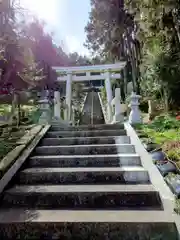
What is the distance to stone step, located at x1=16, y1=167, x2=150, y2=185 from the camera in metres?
2.96

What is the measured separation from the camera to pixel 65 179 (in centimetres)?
302

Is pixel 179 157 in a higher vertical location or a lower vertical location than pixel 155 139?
lower

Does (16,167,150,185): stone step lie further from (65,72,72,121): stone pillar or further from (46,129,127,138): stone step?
(65,72,72,121): stone pillar

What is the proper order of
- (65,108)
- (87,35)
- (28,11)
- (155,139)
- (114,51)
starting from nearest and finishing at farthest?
1. (155,139)
2. (28,11)
3. (65,108)
4. (114,51)
5. (87,35)

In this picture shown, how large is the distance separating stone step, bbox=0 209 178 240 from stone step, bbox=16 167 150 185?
0.66 m

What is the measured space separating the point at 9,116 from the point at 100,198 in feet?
16.6

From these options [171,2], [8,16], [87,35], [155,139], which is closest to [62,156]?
[155,139]

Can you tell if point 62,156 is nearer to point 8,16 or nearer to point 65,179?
point 65,179

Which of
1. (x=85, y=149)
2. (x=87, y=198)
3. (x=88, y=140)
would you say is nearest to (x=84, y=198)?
(x=87, y=198)

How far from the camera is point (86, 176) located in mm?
3006

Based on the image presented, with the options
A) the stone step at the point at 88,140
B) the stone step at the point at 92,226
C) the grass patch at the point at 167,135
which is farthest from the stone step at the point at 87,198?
the stone step at the point at 88,140

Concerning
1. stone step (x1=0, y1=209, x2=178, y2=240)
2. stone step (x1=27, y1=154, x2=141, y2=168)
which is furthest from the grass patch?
stone step (x1=27, y1=154, x2=141, y2=168)

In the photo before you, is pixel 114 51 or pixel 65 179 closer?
pixel 65 179

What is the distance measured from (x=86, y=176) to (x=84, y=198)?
18.2 inches
